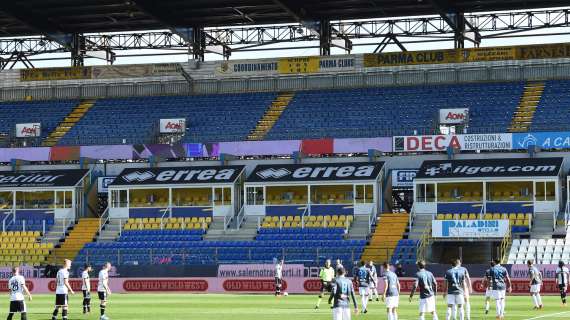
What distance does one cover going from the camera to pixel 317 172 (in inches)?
2918

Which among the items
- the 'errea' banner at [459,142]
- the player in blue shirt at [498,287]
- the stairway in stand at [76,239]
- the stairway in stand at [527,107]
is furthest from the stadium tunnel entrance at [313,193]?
the player in blue shirt at [498,287]

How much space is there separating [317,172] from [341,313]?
4391cm

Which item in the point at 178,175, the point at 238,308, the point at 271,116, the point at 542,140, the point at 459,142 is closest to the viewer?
the point at 238,308

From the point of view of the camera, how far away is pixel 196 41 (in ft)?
281

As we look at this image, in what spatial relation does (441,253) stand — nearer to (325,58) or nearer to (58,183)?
(325,58)

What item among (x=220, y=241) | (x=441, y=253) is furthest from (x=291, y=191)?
(x=441, y=253)

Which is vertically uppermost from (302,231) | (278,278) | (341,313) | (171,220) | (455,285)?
(171,220)

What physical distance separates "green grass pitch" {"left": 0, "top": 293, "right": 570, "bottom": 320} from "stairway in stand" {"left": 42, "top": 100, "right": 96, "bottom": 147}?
2690 centimetres

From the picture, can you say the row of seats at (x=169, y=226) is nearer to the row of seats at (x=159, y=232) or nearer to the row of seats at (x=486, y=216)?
the row of seats at (x=159, y=232)

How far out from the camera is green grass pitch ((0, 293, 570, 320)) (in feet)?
135

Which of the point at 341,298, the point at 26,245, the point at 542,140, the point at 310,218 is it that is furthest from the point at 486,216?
the point at 341,298

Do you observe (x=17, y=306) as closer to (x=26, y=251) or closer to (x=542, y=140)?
(x=26, y=251)

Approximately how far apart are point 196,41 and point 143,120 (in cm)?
686

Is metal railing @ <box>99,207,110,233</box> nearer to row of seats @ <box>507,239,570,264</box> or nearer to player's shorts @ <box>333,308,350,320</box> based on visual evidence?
row of seats @ <box>507,239,570,264</box>
